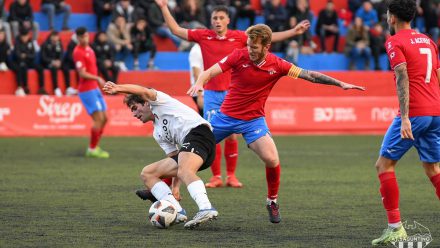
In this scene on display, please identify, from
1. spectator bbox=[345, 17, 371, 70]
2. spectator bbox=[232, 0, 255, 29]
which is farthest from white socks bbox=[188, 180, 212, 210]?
spectator bbox=[345, 17, 371, 70]

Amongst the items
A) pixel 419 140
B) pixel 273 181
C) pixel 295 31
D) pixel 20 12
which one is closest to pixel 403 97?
pixel 419 140

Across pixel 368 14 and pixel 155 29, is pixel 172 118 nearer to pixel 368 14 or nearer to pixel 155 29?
pixel 155 29

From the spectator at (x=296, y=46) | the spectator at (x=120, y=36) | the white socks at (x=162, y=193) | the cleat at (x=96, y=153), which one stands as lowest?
the cleat at (x=96, y=153)

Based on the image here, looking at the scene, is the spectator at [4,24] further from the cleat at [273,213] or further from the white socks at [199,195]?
the white socks at [199,195]

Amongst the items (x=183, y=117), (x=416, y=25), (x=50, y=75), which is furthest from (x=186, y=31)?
(x=416, y=25)

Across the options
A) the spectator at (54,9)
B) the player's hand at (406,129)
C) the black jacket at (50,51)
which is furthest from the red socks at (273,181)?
the spectator at (54,9)

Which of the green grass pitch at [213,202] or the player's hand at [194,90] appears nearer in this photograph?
the green grass pitch at [213,202]

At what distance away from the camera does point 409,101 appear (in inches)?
331

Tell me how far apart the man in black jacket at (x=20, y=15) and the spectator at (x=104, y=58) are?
180cm

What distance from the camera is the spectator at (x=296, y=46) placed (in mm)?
26609

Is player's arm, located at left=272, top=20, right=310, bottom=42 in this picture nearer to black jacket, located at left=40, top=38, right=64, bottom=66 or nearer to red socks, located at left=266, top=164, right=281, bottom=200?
red socks, located at left=266, top=164, right=281, bottom=200

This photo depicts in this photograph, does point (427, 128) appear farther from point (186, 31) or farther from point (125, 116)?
point (125, 116)

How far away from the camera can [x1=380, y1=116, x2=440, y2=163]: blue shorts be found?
8.34 metres

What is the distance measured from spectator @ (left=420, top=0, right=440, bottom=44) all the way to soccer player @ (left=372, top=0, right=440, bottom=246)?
21.2m
